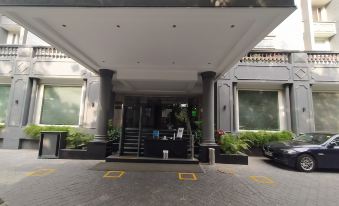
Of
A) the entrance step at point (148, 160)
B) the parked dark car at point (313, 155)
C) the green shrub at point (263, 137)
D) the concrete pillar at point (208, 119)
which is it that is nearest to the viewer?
the parked dark car at point (313, 155)

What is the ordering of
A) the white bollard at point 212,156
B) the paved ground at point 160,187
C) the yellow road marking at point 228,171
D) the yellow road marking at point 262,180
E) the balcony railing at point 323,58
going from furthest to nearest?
1. the balcony railing at point 323,58
2. the white bollard at point 212,156
3. the yellow road marking at point 228,171
4. the yellow road marking at point 262,180
5. the paved ground at point 160,187

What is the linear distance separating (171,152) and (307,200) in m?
4.76

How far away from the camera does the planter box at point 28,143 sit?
10586 mm

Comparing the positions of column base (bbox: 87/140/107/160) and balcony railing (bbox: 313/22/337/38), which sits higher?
balcony railing (bbox: 313/22/337/38)

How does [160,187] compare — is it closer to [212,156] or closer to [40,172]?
[212,156]

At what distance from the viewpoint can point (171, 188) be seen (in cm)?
490

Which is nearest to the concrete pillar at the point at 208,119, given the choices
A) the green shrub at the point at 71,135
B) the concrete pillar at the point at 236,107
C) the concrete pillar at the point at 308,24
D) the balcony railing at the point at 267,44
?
the concrete pillar at the point at 236,107

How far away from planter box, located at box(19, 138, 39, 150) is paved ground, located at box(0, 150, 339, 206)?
3.86m

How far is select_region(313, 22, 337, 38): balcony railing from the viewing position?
14.0 m

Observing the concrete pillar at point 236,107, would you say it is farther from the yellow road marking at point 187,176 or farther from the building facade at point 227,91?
the yellow road marking at point 187,176

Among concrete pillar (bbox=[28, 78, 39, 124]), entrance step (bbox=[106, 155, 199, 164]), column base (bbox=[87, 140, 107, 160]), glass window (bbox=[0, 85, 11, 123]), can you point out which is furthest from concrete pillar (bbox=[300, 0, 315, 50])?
glass window (bbox=[0, 85, 11, 123])

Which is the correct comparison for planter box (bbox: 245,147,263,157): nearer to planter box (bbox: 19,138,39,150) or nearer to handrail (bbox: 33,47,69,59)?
planter box (bbox: 19,138,39,150)

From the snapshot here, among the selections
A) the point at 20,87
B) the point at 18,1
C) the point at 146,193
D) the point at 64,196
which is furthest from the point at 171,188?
the point at 20,87

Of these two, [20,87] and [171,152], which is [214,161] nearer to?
[171,152]
